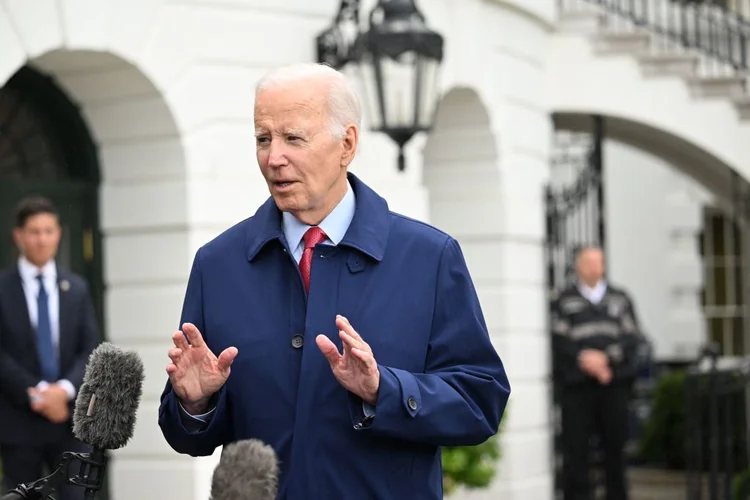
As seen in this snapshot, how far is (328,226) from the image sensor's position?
352cm

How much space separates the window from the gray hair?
1958 centimetres

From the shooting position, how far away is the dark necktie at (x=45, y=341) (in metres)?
7.37

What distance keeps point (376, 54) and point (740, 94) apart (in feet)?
20.5

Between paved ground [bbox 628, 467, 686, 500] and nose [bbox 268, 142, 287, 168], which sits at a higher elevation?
nose [bbox 268, 142, 287, 168]

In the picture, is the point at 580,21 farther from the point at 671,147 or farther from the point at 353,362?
the point at 353,362

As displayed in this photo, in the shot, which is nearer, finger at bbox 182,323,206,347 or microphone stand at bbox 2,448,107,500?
microphone stand at bbox 2,448,107,500

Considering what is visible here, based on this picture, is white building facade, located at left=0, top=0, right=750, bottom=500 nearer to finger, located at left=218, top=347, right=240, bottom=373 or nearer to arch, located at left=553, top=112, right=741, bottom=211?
arch, located at left=553, top=112, right=741, bottom=211

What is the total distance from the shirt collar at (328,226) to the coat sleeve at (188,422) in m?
0.21

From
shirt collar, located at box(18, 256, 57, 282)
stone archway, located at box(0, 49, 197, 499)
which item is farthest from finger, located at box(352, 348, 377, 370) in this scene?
stone archway, located at box(0, 49, 197, 499)

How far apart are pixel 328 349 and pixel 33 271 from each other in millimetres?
4578

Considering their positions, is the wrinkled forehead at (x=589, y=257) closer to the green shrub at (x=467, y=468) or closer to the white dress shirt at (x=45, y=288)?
the green shrub at (x=467, y=468)

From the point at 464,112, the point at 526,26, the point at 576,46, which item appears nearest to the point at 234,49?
the point at 464,112

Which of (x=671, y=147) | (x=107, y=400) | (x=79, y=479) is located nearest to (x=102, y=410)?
(x=107, y=400)

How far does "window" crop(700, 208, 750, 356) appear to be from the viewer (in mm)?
22531
